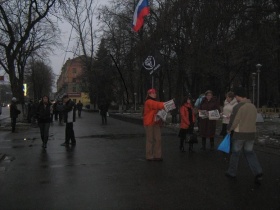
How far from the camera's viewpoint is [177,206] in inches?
241

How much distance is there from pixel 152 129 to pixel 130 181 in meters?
2.79

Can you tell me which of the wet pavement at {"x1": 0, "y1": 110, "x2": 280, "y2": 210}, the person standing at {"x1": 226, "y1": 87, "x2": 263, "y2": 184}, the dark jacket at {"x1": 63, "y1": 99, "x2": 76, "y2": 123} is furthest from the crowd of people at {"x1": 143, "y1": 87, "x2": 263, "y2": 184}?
the dark jacket at {"x1": 63, "y1": 99, "x2": 76, "y2": 123}

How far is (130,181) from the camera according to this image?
797 centimetres

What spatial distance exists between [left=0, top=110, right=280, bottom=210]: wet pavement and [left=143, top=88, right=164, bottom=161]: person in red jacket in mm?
319

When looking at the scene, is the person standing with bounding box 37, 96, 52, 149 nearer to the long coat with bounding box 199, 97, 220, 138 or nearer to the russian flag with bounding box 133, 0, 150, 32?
the long coat with bounding box 199, 97, 220, 138

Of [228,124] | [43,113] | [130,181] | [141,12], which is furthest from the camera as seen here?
[141,12]

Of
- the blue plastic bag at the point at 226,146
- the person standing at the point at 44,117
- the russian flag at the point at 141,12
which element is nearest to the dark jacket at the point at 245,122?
the blue plastic bag at the point at 226,146

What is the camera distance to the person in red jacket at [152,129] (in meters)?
10.5

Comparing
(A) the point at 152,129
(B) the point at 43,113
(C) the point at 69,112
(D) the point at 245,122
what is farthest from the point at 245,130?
(C) the point at 69,112

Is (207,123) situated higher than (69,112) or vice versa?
(69,112)

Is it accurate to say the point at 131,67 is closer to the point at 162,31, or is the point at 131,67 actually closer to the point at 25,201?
the point at 162,31

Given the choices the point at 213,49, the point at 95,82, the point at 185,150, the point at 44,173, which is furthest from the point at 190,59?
the point at 95,82

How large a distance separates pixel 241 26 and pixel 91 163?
8658 millimetres

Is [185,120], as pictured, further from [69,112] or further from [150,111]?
[69,112]
